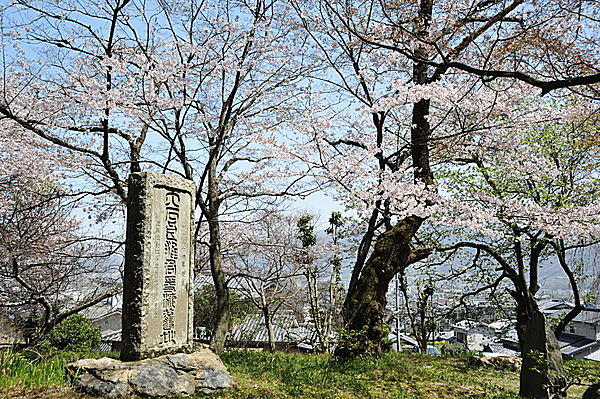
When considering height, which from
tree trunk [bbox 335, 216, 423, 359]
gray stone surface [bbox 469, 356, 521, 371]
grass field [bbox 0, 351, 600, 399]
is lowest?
gray stone surface [bbox 469, 356, 521, 371]

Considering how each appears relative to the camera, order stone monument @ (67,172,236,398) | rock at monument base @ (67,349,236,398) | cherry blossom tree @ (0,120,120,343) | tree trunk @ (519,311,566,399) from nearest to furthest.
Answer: rock at monument base @ (67,349,236,398)
stone monument @ (67,172,236,398)
tree trunk @ (519,311,566,399)
cherry blossom tree @ (0,120,120,343)

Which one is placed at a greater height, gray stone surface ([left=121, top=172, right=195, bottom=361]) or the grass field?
gray stone surface ([left=121, top=172, right=195, bottom=361])

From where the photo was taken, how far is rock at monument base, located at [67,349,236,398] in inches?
179

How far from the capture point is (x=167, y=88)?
7711 mm

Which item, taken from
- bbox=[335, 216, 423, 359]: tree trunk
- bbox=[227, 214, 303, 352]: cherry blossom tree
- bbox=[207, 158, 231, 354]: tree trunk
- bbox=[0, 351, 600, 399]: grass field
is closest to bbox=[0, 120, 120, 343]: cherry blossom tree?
bbox=[207, 158, 231, 354]: tree trunk

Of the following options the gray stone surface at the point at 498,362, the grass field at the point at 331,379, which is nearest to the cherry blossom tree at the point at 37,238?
the grass field at the point at 331,379

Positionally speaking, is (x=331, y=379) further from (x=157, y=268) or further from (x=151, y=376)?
(x=157, y=268)

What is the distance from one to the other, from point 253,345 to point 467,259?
8618 mm

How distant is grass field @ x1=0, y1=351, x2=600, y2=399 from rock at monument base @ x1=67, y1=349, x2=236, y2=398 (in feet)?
0.54

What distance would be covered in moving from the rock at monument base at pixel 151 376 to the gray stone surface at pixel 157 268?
0.69ft

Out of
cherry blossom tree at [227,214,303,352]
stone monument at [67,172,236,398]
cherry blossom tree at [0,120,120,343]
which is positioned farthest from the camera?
cherry blossom tree at [227,214,303,352]

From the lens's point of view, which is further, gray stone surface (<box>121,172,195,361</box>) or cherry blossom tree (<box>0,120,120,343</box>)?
cherry blossom tree (<box>0,120,120,343</box>)

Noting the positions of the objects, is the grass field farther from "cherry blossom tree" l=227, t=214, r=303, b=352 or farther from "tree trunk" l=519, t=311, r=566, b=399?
"cherry blossom tree" l=227, t=214, r=303, b=352

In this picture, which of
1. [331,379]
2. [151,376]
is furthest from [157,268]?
[331,379]
